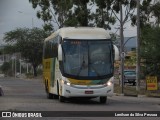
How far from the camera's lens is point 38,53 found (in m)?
104

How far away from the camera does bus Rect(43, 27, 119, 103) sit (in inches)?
961

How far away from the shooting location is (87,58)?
24797 millimetres

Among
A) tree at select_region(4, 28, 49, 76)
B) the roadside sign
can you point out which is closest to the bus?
the roadside sign

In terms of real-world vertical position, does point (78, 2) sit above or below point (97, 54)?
above

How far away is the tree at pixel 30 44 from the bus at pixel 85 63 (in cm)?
7701

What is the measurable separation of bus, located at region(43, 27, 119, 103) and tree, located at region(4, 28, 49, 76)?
77014 mm

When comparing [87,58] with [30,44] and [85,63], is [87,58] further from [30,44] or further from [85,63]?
[30,44]

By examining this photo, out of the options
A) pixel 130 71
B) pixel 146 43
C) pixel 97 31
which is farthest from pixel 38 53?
pixel 97 31

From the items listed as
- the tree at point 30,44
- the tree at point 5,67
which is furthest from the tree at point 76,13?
the tree at point 5,67

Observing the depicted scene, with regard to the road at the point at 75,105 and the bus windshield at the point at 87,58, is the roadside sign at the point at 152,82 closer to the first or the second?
the road at the point at 75,105

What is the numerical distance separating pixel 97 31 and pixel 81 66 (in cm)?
206

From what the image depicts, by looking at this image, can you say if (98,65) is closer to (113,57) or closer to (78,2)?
(113,57)

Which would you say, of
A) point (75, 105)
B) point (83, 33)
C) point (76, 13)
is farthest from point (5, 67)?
point (75, 105)

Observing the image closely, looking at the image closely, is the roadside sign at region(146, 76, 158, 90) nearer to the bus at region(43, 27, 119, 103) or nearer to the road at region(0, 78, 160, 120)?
the road at region(0, 78, 160, 120)
